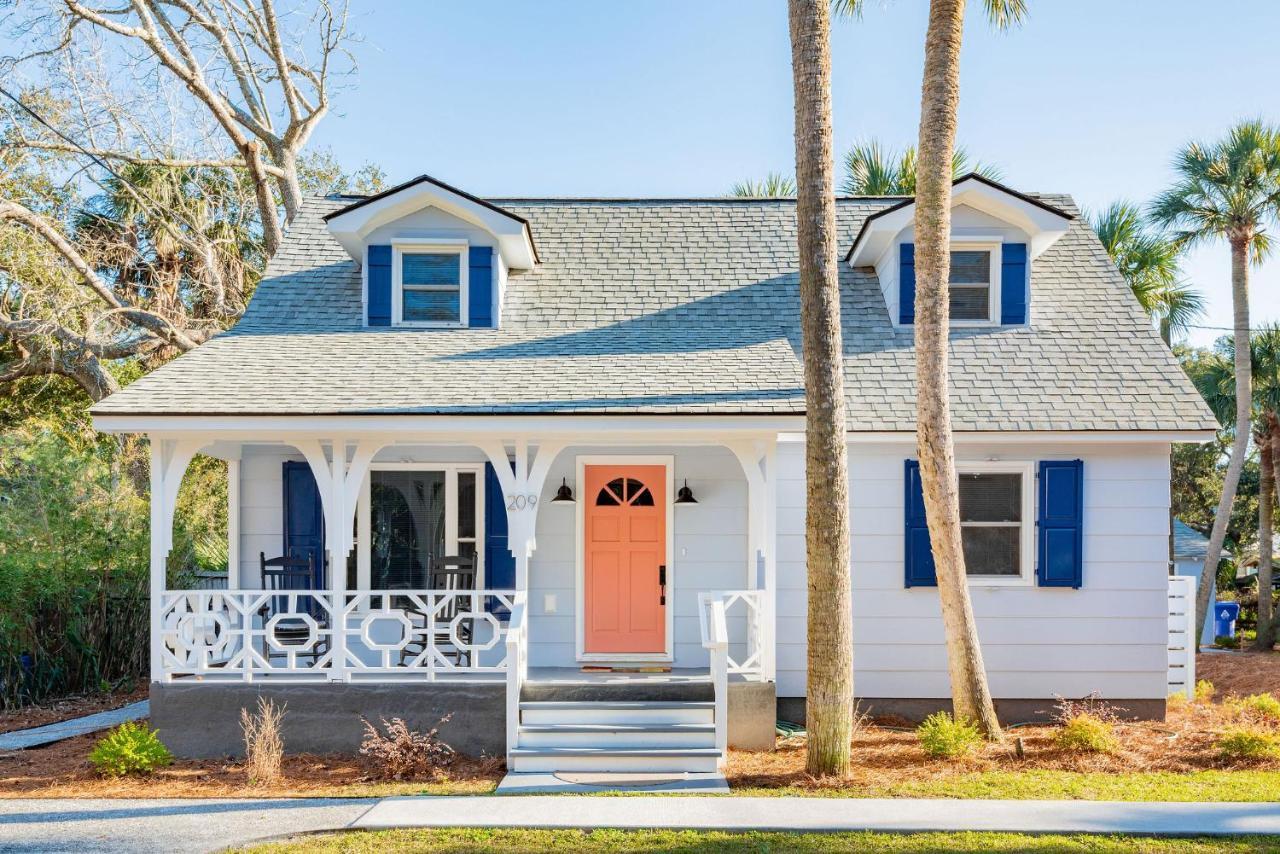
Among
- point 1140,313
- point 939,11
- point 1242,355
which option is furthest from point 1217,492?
point 939,11

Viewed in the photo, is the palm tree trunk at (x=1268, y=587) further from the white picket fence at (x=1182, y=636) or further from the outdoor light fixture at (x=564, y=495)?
the outdoor light fixture at (x=564, y=495)

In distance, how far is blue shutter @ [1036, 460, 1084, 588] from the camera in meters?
9.98

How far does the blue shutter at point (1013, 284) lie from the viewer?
11.4m

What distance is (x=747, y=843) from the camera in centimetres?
606

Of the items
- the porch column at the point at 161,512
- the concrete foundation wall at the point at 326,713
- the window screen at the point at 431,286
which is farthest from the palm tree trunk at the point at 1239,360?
the porch column at the point at 161,512

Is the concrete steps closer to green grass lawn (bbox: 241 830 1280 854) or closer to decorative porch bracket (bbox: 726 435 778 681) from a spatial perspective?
decorative porch bracket (bbox: 726 435 778 681)

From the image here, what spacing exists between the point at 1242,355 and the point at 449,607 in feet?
48.8

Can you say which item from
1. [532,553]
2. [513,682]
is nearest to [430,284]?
[532,553]

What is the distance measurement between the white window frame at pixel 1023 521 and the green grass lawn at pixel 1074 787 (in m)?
2.59

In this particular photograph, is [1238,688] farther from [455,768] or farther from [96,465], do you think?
[96,465]

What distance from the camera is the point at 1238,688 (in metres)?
13.6

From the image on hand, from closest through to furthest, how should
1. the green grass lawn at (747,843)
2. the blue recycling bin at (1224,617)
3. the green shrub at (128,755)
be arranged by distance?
the green grass lawn at (747,843) < the green shrub at (128,755) < the blue recycling bin at (1224,617)

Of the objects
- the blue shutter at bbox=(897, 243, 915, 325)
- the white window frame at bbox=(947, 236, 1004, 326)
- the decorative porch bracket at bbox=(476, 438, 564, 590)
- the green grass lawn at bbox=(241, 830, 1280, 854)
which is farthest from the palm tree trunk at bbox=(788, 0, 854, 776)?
the white window frame at bbox=(947, 236, 1004, 326)

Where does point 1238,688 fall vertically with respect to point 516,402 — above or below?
below
